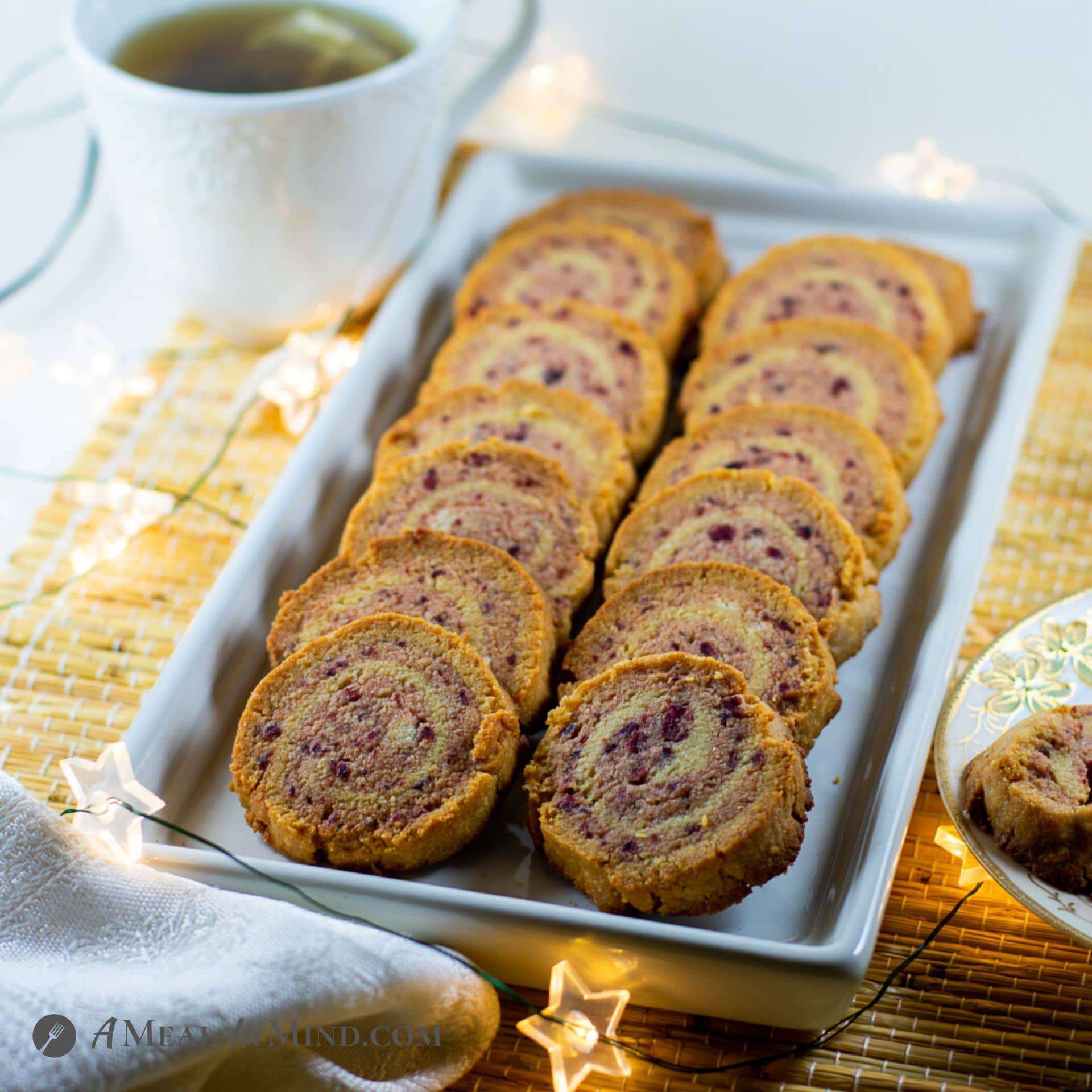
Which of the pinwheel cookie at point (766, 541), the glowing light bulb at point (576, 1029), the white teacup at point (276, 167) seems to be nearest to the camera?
the glowing light bulb at point (576, 1029)

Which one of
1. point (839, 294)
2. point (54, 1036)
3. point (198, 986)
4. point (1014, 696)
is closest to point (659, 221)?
point (839, 294)

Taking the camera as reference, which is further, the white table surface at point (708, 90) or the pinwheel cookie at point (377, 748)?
the white table surface at point (708, 90)

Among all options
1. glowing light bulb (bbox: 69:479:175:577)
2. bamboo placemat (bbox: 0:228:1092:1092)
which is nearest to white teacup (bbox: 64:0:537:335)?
bamboo placemat (bbox: 0:228:1092:1092)

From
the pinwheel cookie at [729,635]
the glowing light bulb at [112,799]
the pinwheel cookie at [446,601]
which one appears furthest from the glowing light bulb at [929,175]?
the glowing light bulb at [112,799]

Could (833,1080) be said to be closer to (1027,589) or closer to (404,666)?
(404,666)

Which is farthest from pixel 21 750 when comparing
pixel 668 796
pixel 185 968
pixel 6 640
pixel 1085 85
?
pixel 1085 85

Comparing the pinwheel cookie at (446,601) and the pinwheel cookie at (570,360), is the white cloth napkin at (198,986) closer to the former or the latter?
the pinwheel cookie at (446,601)

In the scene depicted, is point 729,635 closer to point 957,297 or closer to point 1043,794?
point 1043,794
